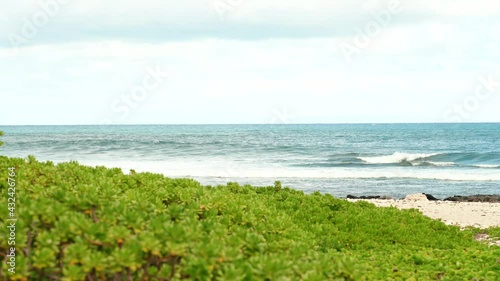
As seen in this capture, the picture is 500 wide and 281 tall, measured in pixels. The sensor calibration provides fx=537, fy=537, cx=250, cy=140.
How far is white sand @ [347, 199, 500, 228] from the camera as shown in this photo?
16.4 m

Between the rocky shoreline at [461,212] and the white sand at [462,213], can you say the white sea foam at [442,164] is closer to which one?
the rocky shoreline at [461,212]

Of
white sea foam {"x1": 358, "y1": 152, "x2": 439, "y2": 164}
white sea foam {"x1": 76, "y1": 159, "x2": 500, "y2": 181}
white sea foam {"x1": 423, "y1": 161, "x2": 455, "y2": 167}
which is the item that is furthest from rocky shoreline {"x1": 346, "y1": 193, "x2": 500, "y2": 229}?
white sea foam {"x1": 358, "y1": 152, "x2": 439, "y2": 164}

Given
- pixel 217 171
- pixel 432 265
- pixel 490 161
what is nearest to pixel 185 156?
pixel 217 171

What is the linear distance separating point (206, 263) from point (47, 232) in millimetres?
1199

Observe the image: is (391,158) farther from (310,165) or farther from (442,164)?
(310,165)

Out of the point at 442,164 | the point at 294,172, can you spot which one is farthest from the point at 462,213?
the point at 442,164

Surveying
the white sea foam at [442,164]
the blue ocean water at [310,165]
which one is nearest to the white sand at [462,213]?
the blue ocean water at [310,165]

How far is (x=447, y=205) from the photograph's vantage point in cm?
2028

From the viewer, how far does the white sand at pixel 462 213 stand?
53.8 ft

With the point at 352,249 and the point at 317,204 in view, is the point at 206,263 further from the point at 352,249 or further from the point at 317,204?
the point at 317,204

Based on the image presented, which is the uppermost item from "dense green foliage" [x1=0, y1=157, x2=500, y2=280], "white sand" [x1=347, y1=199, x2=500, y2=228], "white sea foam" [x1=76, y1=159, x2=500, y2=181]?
"dense green foliage" [x1=0, y1=157, x2=500, y2=280]

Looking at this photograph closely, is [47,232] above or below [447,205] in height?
above

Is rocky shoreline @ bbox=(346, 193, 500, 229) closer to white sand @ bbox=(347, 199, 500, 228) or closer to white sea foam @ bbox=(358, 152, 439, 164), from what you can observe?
white sand @ bbox=(347, 199, 500, 228)

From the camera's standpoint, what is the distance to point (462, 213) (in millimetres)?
18219
